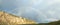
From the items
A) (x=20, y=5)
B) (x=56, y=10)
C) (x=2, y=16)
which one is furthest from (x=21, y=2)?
(x=56, y=10)

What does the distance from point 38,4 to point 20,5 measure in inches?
11.1

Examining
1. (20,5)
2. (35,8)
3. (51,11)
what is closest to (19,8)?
(20,5)

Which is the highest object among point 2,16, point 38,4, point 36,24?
point 38,4

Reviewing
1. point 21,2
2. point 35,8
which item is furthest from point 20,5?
point 35,8

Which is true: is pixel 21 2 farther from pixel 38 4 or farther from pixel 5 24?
pixel 5 24

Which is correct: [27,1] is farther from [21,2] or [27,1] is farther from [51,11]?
[51,11]

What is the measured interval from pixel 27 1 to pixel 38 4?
179mm

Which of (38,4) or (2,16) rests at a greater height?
(38,4)

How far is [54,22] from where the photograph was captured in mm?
2084

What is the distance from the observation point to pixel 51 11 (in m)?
Result: 2.11

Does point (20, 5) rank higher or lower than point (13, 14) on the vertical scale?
higher

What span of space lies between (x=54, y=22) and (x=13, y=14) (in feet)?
2.11

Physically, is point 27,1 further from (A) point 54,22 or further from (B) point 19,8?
(A) point 54,22

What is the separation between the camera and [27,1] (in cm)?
216
